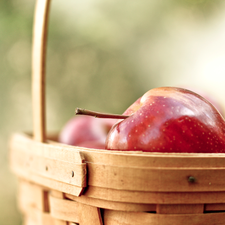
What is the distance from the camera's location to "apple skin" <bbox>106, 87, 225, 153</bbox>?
1.46 ft

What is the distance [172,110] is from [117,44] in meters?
1.88

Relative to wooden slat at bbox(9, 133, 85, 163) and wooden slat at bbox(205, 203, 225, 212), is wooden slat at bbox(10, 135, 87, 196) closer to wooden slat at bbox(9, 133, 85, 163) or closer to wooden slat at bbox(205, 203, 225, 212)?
wooden slat at bbox(9, 133, 85, 163)

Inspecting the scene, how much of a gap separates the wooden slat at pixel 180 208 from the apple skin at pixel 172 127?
0.27 feet

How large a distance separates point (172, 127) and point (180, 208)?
0.41 ft

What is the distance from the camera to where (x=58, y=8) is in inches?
90.5

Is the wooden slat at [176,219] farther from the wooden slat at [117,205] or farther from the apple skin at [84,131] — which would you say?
the apple skin at [84,131]

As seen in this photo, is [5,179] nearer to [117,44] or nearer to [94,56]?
[94,56]

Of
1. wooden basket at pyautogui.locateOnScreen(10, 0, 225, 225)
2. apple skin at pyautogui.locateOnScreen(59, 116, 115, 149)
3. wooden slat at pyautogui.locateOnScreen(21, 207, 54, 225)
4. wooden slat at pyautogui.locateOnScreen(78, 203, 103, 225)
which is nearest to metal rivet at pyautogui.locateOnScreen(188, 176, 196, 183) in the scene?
wooden basket at pyautogui.locateOnScreen(10, 0, 225, 225)

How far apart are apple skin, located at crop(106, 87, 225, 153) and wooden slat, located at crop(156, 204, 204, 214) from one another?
0.27 ft

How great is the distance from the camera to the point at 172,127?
0.45m

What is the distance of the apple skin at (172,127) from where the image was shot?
45cm

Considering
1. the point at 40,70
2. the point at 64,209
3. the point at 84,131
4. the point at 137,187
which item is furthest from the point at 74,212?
the point at 84,131

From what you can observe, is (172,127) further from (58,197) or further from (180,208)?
(58,197)

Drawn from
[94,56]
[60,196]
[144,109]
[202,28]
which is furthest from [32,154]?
[94,56]
